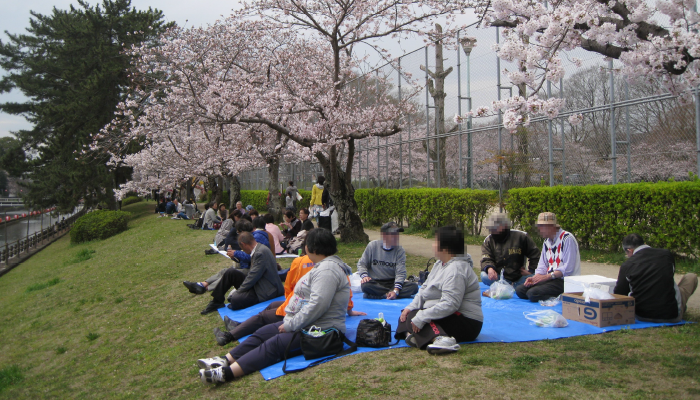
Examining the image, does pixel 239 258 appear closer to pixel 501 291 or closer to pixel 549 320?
pixel 501 291

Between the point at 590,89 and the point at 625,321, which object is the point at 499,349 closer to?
the point at 625,321

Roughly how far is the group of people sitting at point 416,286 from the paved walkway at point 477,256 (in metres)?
1.16

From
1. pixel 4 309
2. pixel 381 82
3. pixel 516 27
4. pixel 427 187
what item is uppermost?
pixel 381 82

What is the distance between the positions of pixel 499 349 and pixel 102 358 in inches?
221

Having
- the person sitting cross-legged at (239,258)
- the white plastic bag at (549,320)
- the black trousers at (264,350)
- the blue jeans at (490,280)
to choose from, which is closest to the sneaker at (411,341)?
the black trousers at (264,350)

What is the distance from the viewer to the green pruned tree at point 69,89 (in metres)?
28.6

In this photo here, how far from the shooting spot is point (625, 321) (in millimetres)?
5168

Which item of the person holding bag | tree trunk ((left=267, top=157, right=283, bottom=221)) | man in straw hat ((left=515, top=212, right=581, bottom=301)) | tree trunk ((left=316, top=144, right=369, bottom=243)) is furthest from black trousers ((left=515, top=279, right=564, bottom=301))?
tree trunk ((left=267, top=157, right=283, bottom=221))

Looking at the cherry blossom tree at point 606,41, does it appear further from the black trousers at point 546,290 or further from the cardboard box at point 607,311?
the black trousers at point 546,290

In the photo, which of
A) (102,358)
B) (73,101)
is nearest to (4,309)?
(102,358)

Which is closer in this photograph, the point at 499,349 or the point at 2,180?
the point at 499,349

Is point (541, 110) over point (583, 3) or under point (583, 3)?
under

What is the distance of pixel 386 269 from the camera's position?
22.1 feet

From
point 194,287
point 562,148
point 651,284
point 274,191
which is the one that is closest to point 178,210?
point 274,191
